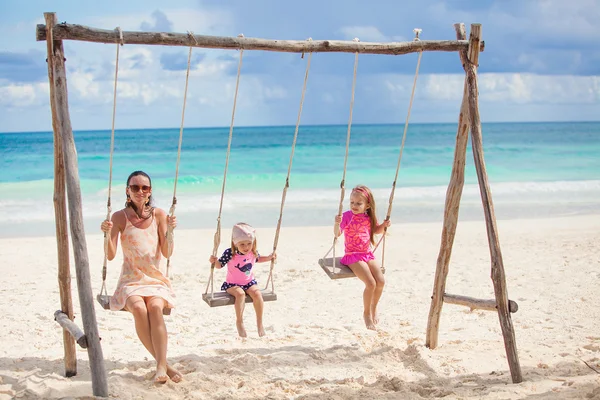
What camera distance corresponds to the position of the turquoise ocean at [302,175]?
1345cm

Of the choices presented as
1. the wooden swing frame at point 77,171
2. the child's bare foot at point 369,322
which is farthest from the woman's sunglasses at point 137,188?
the child's bare foot at point 369,322

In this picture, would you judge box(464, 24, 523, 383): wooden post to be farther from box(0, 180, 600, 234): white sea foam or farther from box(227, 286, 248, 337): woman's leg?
box(0, 180, 600, 234): white sea foam

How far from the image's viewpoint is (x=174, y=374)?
14.5 feet

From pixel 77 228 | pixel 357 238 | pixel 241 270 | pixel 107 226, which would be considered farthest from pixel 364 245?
pixel 77 228

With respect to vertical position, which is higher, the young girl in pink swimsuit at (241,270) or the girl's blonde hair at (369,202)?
the girl's blonde hair at (369,202)

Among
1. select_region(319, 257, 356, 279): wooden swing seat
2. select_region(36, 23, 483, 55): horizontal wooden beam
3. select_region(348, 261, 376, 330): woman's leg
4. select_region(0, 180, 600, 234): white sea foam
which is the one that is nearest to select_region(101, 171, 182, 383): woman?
select_region(36, 23, 483, 55): horizontal wooden beam

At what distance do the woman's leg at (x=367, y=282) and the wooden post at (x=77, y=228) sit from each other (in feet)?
6.93

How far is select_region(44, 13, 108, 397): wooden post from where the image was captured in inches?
155

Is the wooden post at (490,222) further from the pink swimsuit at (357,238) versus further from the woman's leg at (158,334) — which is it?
the woman's leg at (158,334)

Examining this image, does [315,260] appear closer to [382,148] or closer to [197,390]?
[197,390]

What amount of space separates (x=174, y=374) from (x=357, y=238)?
1814mm

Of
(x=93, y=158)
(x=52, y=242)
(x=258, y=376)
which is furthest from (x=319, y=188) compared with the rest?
(x=258, y=376)

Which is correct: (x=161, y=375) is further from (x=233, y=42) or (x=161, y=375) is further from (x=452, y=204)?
(x=452, y=204)

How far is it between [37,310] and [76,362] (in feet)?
6.43
